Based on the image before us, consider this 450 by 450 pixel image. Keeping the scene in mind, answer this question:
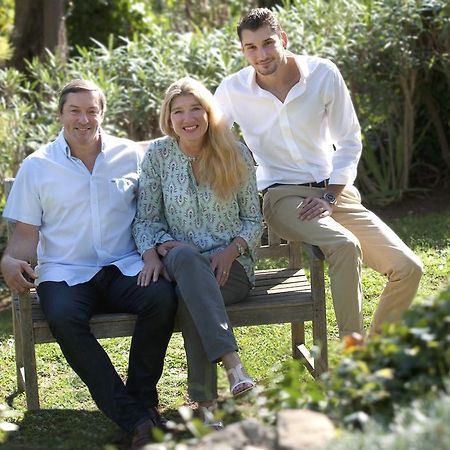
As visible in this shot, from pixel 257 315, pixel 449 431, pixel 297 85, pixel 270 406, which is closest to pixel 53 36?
pixel 297 85

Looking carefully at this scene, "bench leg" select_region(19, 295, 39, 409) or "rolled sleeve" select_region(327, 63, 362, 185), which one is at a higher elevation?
"rolled sleeve" select_region(327, 63, 362, 185)

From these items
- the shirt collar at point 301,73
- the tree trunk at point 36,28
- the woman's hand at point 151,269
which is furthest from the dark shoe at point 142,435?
the tree trunk at point 36,28

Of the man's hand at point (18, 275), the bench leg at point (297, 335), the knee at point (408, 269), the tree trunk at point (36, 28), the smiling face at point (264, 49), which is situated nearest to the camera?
the man's hand at point (18, 275)

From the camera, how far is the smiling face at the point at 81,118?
14.5 feet

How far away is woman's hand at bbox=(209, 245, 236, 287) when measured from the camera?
14.0 feet

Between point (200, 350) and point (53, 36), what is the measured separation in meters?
6.25

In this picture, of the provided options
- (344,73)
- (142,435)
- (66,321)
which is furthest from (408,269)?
(344,73)

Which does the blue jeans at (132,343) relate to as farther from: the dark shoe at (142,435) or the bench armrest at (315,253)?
the bench armrest at (315,253)

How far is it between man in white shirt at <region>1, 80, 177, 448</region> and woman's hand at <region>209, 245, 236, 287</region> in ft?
0.69

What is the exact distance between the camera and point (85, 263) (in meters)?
4.43

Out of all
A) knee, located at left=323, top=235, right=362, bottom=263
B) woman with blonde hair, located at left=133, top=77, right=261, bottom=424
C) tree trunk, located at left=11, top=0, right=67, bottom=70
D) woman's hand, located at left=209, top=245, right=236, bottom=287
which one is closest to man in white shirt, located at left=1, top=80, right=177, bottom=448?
woman with blonde hair, located at left=133, top=77, right=261, bottom=424

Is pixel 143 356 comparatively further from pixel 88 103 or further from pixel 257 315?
pixel 88 103

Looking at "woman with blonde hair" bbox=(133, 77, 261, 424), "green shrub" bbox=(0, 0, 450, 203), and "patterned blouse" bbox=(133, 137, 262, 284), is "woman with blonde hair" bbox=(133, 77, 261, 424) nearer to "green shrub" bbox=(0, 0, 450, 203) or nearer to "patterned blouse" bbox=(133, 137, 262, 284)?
"patterned blouse" bbox=(133, 137, 262, 284)

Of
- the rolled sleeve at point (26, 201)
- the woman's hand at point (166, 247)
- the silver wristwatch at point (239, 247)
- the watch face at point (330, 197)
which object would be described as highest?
the rolled sleeve at point (26, 201)
